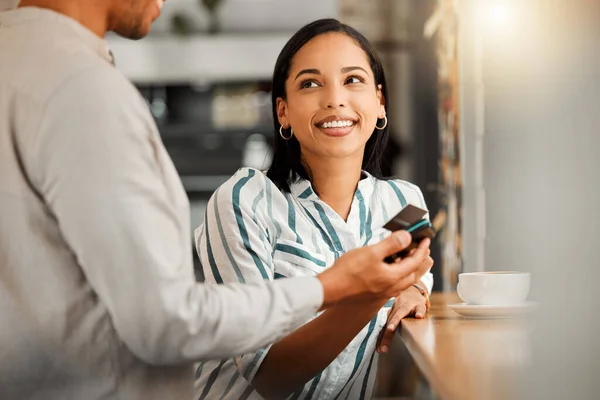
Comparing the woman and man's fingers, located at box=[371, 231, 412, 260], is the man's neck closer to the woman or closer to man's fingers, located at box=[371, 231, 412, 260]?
man's fingers, located at box=[371, 231, 412, 260]

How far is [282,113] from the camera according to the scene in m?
1.95

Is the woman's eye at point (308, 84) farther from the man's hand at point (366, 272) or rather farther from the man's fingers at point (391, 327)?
the man's hand at point (366, 272)

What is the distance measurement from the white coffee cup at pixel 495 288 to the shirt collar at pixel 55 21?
0.92 m

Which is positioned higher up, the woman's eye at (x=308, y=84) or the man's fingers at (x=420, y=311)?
the woman's eye at (x=308, y=84)

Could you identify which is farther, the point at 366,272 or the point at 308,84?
the point at 308,84

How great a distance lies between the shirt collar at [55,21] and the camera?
1074mm

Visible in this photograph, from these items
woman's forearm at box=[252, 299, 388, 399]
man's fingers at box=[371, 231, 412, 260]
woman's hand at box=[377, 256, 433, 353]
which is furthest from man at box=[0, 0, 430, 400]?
woman's hand at box=[377, 256, 433, 353]

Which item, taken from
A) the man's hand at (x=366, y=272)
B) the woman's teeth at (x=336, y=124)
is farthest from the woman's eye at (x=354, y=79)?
the man's hand at (x=366, y=272)

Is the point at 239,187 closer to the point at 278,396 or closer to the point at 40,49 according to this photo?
the point at 278,396

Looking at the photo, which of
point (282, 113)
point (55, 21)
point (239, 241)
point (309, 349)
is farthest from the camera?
point (282, 113)

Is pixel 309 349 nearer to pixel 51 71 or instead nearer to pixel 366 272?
pixel 366 272

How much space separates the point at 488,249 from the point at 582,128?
7.72 ft

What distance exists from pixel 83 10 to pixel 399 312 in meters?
0.93

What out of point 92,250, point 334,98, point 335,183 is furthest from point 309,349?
point 92,250
